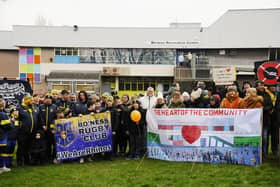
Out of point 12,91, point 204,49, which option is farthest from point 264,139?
point 204,49

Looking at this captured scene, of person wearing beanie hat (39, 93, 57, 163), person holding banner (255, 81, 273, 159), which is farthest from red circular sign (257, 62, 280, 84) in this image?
person wearing beanie hat (39, 93, 57, 163)

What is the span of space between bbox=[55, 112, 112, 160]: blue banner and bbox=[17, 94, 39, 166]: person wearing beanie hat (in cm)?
57

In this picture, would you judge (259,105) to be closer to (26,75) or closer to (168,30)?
(168,30)

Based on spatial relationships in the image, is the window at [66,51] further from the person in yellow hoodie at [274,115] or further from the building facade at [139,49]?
the person in yellow hoodie at [274,115]

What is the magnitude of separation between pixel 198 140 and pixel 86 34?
34340mm

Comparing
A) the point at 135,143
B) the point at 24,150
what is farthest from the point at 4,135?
the point at 135,143

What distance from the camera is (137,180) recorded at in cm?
649

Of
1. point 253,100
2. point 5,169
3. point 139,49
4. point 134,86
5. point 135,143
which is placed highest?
point 139,49

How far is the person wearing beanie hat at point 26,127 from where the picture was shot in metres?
7.97

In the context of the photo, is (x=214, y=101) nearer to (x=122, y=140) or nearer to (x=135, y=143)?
(x=135, y=143)

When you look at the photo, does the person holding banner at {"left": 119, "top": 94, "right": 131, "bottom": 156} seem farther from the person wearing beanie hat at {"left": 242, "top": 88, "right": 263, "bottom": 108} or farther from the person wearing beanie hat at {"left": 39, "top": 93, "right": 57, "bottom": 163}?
the person wearing beanie hat at {"left": 242, "top": 88, "right": 263, "bottom": 108}

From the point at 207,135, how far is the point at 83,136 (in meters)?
3.15

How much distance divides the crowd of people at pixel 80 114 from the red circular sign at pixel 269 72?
16 cm

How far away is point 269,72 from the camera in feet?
28.2
